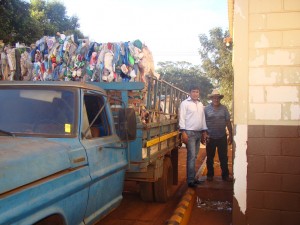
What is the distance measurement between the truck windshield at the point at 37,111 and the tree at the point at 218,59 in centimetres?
2296

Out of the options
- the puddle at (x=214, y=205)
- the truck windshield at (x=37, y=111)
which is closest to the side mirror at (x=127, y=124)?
the truck windshield at (x=37, y=111)

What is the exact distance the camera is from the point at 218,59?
27.7 meters

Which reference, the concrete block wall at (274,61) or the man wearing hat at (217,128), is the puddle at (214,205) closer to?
the man wearing hat at (217,128)

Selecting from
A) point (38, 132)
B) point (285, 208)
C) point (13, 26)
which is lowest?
point (285, 208)

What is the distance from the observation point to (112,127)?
4344mm

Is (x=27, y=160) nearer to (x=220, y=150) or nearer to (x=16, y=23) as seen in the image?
(x=220, y=150)

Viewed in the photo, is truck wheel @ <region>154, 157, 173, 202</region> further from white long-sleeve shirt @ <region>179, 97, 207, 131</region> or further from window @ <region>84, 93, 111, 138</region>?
window @ <region>84, 93, 111, 138</region>

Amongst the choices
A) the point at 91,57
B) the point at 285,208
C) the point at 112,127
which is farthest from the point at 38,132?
the point at 285,208

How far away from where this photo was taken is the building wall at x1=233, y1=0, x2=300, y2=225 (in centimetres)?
439

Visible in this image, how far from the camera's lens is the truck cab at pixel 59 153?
2.42 m

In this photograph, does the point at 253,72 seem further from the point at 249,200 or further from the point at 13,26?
the point at 13,26

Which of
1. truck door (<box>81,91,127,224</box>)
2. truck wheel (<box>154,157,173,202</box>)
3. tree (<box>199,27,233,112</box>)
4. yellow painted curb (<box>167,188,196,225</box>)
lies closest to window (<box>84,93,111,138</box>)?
truck door (<box>81,91,127,224</box>)

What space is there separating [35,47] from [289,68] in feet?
13.5

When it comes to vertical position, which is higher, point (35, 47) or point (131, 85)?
point (35, 47)
